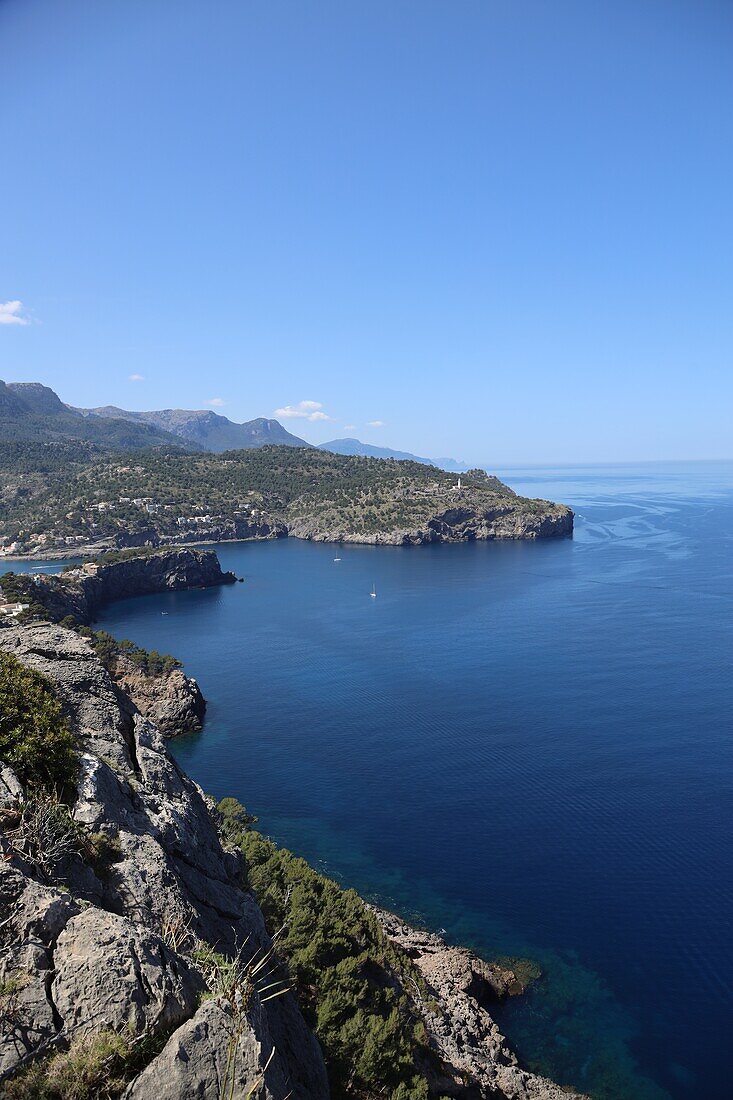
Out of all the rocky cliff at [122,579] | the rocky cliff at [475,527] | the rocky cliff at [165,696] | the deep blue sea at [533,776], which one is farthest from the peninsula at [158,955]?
the rocky cliff at [475,527]

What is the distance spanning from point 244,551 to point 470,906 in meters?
133

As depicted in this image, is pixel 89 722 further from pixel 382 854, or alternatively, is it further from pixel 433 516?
pixel 433 516

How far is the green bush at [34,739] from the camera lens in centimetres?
1068

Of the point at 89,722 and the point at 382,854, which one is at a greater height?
the point at 89,722

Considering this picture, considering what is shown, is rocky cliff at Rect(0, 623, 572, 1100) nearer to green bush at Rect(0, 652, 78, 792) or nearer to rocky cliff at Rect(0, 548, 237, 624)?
green bush at Rect(0, 652, 78, 792)

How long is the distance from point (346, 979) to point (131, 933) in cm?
1393

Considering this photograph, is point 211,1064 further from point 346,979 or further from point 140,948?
point 346,979

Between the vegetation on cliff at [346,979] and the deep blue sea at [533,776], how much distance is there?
7.05 m

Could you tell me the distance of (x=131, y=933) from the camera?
804cm

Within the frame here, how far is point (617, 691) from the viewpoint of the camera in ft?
197

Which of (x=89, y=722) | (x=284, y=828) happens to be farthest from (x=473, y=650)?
(x=89, y=722)

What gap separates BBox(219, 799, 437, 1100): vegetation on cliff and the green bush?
7059 mm

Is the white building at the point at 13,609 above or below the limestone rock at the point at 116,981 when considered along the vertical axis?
below

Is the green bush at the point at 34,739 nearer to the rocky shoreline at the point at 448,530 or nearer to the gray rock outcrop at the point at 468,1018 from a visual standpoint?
the gray rock outcrop at the point at 468,1018
